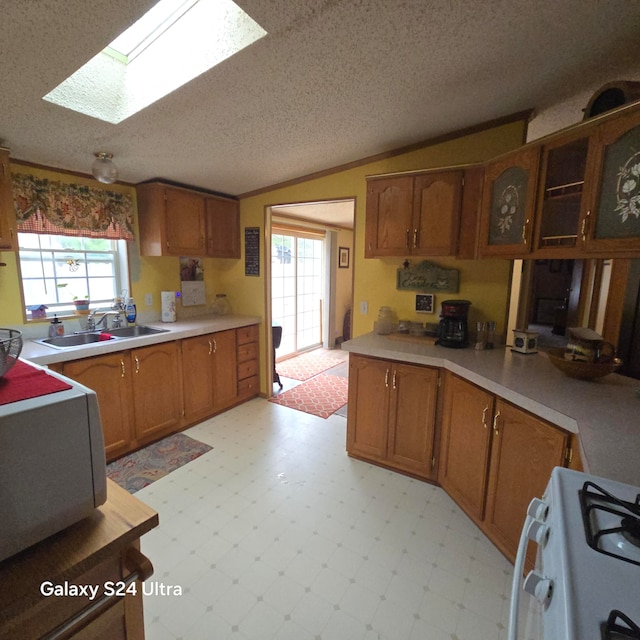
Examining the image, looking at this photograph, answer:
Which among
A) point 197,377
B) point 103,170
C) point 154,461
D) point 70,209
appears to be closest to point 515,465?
point 154,461

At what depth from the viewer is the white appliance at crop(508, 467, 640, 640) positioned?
54 centimetres

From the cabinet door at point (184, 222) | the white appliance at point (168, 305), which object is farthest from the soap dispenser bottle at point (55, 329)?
the cabinet door at point (184, 222)

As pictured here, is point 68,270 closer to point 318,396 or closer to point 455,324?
point 318,396

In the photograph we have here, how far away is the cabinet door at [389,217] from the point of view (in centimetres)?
241

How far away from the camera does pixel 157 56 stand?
5.58ft

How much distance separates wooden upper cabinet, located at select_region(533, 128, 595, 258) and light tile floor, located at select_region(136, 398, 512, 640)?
64.4 inches

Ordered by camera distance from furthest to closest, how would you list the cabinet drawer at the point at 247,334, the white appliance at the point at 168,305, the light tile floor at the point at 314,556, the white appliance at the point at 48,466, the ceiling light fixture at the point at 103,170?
the cabinet drawer at the point at 247,334
the white appliance at the point at 168,305
the ceiling light fixture at the point at 103,170
the light tile floor at the point at 314,556
the white appliance at the point at 48,466

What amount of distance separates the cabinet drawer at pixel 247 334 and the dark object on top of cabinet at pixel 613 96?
3028 mm

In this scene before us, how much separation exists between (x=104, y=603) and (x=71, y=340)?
2.40 metres

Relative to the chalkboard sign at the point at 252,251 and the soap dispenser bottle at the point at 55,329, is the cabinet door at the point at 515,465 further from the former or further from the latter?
the soap dispenser bottle at the point at 55,329

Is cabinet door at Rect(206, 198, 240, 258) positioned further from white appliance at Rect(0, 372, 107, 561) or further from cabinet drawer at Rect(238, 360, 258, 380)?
white appliance at Rect(0, 372, 107, 561)

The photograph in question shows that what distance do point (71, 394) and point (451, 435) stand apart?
2.00 m

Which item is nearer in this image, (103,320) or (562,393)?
(562,393)

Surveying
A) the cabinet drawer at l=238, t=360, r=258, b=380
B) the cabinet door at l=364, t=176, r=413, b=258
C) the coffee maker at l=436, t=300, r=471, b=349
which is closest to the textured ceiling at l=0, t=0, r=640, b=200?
the cabinet door at l=364, t=176, r=413, b=258
